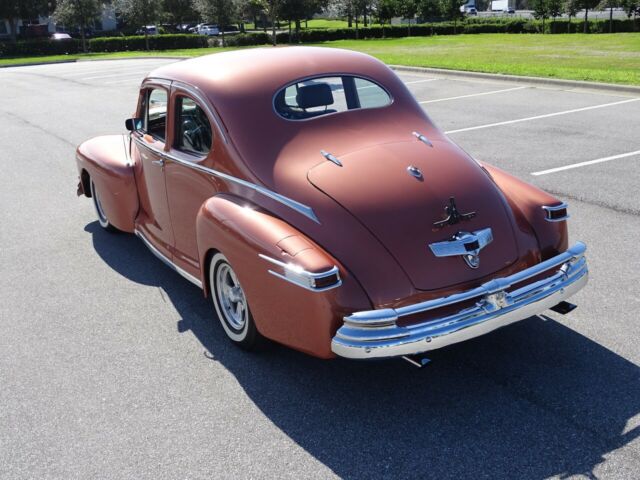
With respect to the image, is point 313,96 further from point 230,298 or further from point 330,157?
Answer: point 230,298

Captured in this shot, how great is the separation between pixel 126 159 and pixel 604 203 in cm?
466

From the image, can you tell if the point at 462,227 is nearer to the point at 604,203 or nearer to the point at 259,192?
the point at 259,192

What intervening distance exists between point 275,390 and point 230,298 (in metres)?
0.74

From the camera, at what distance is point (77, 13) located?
1719 inches

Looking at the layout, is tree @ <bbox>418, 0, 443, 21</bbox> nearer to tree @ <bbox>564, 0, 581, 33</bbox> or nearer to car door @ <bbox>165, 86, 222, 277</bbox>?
tree @ <bbox>564, 0, 581, 33</bbox>

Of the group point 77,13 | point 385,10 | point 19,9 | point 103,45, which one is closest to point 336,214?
point 103,45

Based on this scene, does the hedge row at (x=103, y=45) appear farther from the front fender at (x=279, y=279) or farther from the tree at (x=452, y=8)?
the front fender at (x=279, y=279)

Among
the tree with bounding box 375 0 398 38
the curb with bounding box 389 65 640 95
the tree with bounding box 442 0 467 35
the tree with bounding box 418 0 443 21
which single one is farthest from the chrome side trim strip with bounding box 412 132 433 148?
the tree with bounding box 418 0 443 21

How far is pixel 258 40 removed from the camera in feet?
145

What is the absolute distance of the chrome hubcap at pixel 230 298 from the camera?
4332 mm

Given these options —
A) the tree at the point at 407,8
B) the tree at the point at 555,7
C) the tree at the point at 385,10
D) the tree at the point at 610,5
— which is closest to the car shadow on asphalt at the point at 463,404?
the tree at the point at 610,5

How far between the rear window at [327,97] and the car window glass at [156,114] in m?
1.13

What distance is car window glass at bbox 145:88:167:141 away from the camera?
5.46 metres

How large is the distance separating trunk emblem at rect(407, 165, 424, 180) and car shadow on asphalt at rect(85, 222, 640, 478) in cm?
108
